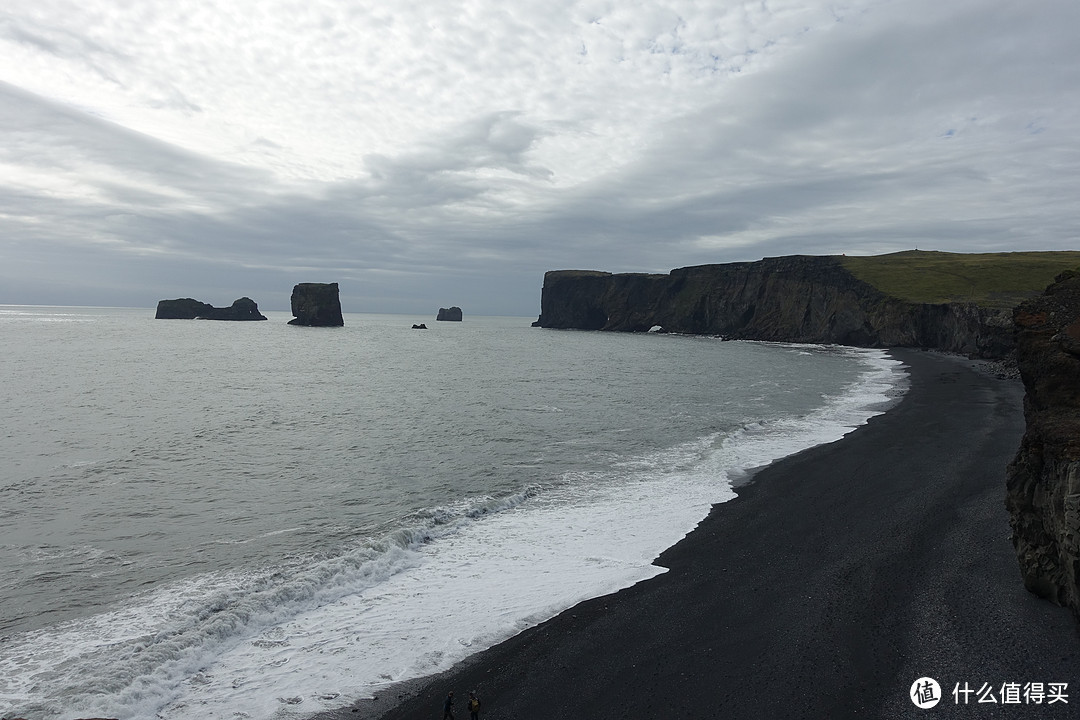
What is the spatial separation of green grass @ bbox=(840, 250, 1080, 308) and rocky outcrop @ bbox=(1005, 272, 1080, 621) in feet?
272

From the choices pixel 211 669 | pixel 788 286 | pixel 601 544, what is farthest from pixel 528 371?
pixel 788 286

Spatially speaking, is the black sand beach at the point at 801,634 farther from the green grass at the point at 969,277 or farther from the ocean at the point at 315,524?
the green grass at the point at 969,277

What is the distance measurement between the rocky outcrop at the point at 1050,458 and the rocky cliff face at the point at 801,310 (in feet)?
221

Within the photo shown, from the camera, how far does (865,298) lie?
4560 inches

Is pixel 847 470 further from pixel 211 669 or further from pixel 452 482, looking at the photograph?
pixel 211 669

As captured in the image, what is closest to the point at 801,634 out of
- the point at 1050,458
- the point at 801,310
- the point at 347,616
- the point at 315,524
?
the point at 1050,458

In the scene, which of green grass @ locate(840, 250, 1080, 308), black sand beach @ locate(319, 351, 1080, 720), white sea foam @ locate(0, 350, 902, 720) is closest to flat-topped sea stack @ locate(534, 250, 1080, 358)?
green grass @ locate(840, 250, 1080, 308)

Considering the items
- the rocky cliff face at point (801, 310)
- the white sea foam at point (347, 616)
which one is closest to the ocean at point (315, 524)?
the white sea foam at point (347, 616)

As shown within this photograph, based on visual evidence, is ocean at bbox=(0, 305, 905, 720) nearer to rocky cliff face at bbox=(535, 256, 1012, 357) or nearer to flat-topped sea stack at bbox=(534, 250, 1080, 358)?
rocky cliff face at bbox=(535, 256, 1012, 357)

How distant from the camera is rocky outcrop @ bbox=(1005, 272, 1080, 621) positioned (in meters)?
10.7

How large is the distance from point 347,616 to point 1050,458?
15024 mm

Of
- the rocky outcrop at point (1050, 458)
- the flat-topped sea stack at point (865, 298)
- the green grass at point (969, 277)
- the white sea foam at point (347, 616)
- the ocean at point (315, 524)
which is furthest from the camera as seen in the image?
the green grass at point (969, 277)

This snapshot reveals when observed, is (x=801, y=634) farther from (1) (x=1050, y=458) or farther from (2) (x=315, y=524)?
(2) (x=315, y=524)

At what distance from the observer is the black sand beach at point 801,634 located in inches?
377
